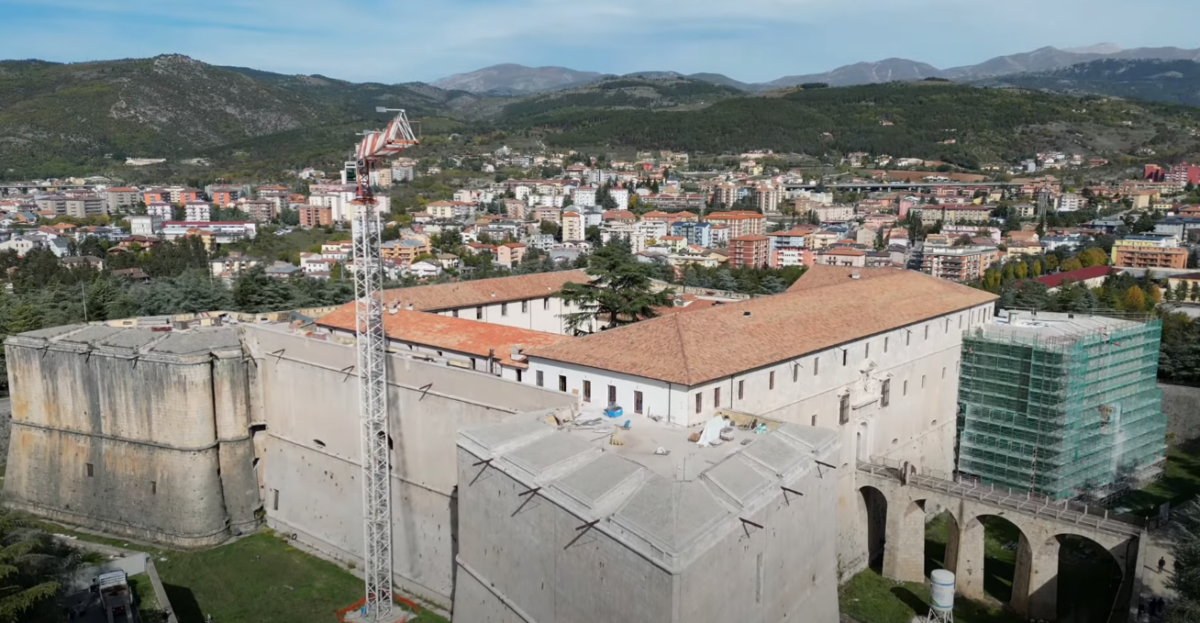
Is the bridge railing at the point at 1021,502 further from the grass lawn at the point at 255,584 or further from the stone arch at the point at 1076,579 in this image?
the grass lawn at the point at 255,584

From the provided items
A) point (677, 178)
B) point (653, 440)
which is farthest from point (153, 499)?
point (677, 178)

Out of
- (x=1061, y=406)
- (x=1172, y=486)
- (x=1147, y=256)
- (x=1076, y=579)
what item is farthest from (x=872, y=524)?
(x=1147, y=256)

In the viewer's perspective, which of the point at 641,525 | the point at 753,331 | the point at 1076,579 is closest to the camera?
the point at 641,525

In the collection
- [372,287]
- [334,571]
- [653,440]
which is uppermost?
[372,287]

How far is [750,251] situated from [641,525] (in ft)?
285

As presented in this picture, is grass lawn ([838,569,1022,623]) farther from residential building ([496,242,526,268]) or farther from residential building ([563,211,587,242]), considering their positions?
residential building ([563,211,587,242])

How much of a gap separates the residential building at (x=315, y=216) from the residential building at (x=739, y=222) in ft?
183

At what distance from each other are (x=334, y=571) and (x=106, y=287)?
30602 mm

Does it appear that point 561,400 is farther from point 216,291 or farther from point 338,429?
point 216,291

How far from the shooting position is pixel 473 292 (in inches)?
1368

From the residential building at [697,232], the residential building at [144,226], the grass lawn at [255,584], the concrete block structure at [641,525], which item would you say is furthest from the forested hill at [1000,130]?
the grass lawn at [255,584]

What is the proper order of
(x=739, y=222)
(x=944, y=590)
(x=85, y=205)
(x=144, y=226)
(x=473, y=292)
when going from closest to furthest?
(x=944, y=590) < (x=473, y=292) < (x=144, y=226) < (x=739, y=222) < (x=85, y=205)

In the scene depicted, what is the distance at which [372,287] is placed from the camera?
70.9 ft

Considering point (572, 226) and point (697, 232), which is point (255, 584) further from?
point (697, 232)
